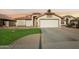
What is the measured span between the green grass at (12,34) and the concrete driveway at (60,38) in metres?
0.16

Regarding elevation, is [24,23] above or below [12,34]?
above

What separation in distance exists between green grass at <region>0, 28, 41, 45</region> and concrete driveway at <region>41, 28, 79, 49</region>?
0.16m

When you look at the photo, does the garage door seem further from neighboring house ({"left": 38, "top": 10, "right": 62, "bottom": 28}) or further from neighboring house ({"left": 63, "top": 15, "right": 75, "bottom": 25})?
neighboring house ({"left": 63, "top": 15, "right": 75, "bottom": 25})

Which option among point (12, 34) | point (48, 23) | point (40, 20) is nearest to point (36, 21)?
point (40, 20)

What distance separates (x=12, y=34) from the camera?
Result: 10.6ft

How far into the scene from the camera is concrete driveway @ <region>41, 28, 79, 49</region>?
3.15 m

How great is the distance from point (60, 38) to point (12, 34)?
777 millimetres

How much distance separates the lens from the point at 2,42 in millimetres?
3184

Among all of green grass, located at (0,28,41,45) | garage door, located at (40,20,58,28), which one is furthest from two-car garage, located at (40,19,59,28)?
green grass, located at (0,28,41,45)

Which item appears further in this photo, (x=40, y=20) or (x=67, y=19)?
(x=40, y=20)

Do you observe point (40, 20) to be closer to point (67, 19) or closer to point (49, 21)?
point (49, 21)

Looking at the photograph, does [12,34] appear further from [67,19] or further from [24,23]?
[67,19]
